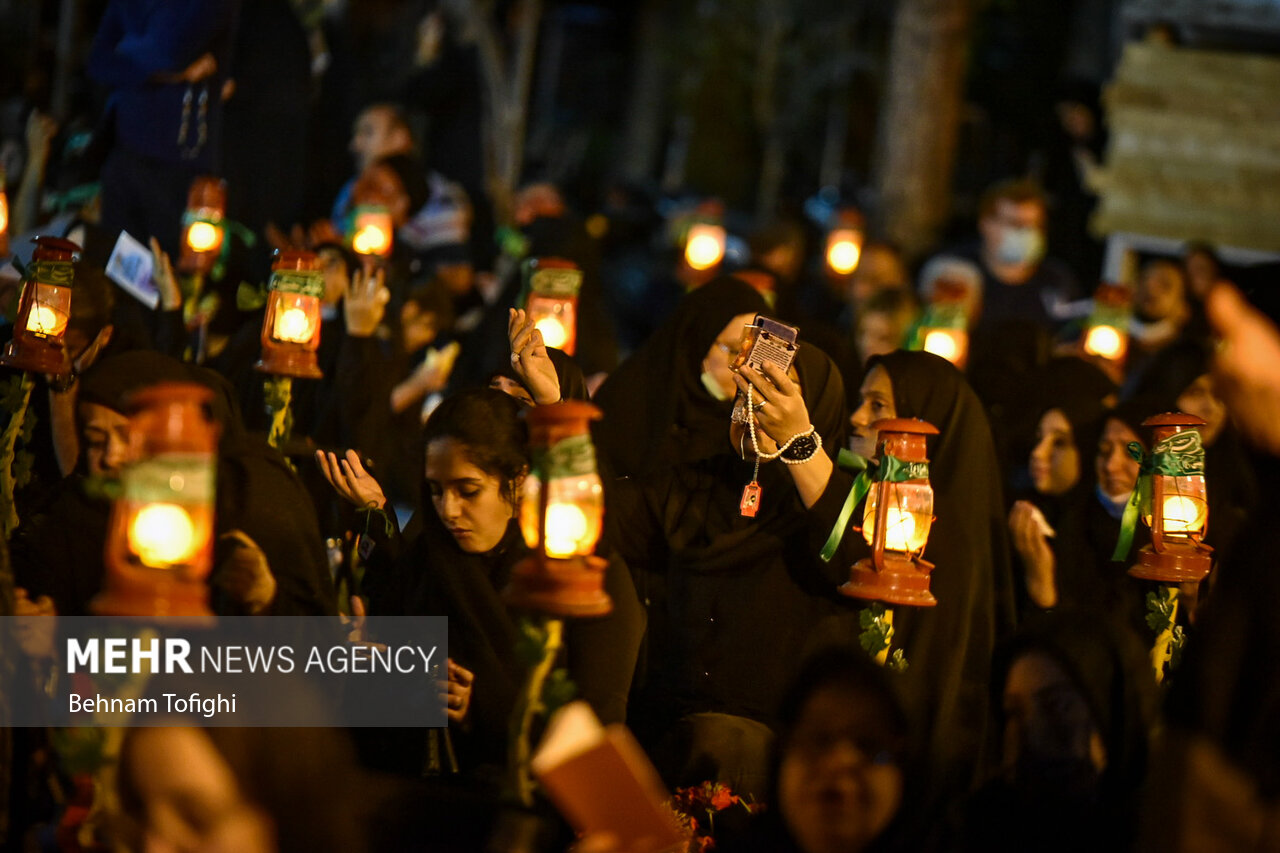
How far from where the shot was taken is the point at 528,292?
208 inches

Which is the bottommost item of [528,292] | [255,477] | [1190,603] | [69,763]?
[69,763]

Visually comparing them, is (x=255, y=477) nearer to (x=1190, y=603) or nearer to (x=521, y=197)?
(x=1190, y=603)

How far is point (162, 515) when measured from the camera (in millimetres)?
2541

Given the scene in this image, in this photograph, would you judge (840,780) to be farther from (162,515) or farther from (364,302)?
(364,302)

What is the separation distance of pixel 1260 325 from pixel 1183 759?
84cm

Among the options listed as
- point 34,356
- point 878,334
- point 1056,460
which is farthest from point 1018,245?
point 34,356

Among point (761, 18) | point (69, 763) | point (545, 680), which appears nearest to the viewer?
point (69, 763)

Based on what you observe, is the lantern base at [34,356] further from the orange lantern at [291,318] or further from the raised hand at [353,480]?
the raised hand at [353,480]

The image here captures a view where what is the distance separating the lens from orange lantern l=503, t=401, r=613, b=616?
2.78 m

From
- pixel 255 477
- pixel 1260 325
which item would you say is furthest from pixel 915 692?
pixel 255 477

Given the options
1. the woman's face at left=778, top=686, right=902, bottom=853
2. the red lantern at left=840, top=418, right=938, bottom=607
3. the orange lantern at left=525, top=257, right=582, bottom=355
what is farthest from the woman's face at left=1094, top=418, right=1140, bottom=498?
the woman's face at left=778, top=686, right=902, bottom=853

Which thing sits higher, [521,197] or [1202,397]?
[521,197]

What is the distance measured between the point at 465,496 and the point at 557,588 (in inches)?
41.1

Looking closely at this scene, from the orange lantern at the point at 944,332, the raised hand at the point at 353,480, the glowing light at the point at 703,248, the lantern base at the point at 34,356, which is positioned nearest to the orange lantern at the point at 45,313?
the lantern base at the point at 34,356
